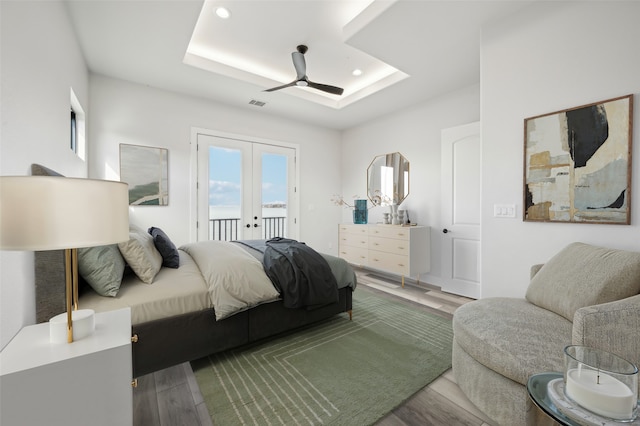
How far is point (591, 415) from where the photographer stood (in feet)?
2.70

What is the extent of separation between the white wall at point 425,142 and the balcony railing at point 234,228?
1.74 m

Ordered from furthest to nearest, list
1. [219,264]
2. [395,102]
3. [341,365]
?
[395,102]
[219,264]
[341,365]

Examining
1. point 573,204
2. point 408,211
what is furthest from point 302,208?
point 573,204

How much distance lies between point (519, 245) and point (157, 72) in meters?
4.44

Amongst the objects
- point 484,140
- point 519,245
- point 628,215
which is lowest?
point 519,245

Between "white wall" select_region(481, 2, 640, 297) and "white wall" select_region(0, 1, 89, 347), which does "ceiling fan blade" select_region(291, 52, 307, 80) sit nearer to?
"white wall" select_region(481, 2, 640, 297)

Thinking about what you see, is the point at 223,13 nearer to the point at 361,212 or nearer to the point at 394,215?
the point at 394,215

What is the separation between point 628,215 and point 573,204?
0.30m

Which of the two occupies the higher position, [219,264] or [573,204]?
[573,204]

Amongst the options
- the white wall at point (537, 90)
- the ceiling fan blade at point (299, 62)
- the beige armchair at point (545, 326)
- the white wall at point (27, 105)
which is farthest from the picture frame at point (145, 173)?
the white wall at point (537, 90)

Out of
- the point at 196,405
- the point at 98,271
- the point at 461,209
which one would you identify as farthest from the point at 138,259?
the point at 461,209

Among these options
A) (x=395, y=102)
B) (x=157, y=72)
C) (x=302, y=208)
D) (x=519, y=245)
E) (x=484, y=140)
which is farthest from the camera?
(x=302, y=208)

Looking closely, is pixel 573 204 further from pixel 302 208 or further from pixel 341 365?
pixel 302 208

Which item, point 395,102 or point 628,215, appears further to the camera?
point 395,102
